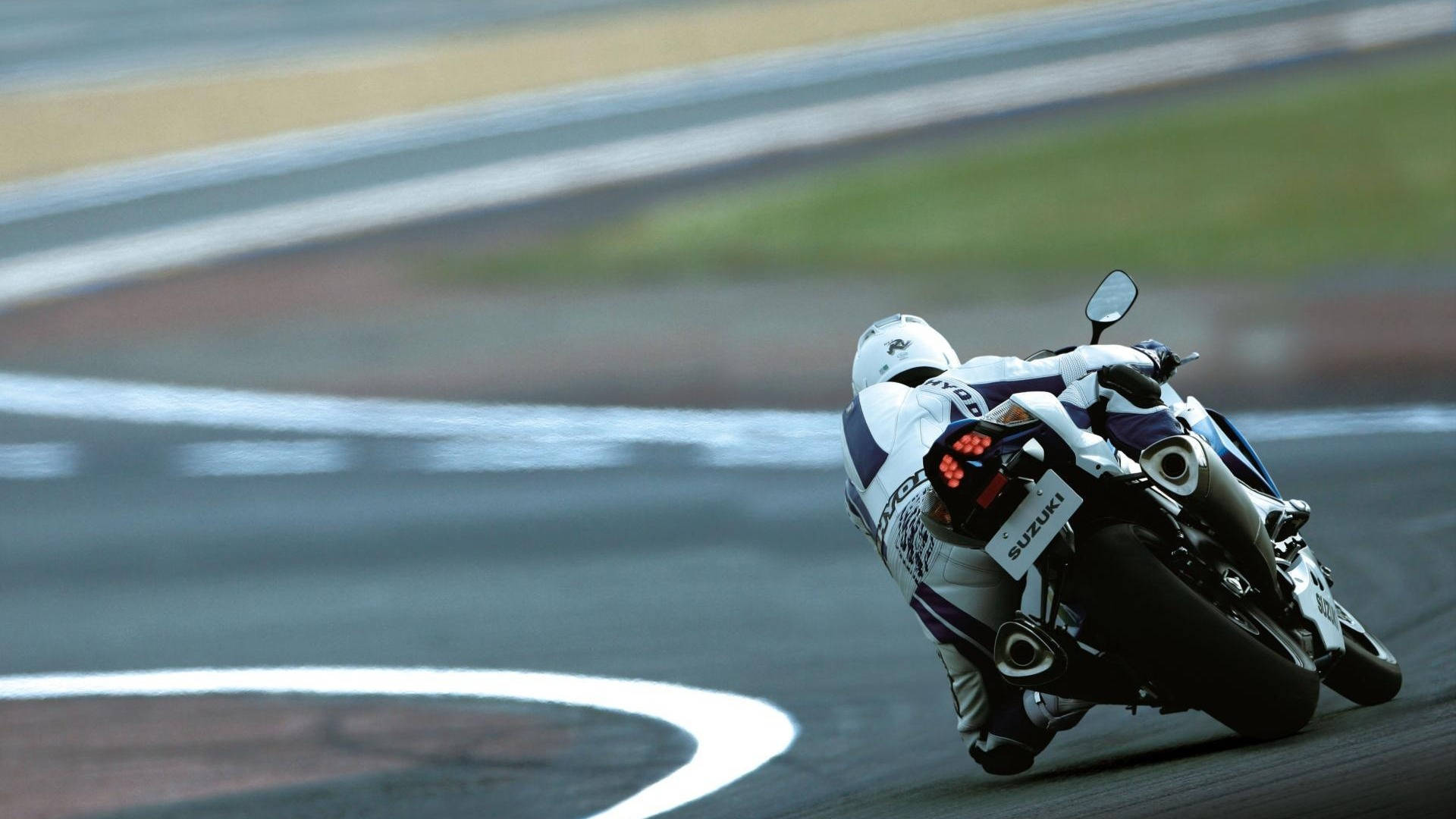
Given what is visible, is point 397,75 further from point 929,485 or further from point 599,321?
point 929,485

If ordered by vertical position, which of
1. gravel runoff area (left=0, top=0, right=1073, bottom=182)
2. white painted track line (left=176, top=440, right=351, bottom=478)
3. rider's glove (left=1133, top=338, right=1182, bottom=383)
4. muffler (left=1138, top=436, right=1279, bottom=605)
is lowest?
muffler (left=1138, top=436, right=1279, bottom=605)

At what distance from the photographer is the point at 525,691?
6957 millimetres

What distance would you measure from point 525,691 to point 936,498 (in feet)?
9.87

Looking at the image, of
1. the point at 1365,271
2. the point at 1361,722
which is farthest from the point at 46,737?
the point at 1365,271

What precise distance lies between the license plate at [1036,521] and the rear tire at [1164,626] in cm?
9

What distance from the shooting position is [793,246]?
1358 centimetres

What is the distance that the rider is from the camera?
441 centimetres

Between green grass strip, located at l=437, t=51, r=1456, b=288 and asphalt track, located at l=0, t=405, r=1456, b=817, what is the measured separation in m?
3.66

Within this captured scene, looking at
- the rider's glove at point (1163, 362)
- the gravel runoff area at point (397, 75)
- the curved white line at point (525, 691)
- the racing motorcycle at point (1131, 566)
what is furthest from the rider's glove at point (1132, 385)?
the gravel runoff area at point (397, 75)

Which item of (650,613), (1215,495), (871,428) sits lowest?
(1215,495)

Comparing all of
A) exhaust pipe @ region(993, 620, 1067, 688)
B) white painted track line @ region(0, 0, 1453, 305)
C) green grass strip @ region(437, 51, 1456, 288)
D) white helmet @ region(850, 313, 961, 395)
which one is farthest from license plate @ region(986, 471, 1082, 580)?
white painted track line @ region(0, 0, 1453, 305)

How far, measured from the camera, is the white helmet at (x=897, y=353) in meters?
5.32

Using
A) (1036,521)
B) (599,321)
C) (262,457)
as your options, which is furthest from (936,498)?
(599,321)

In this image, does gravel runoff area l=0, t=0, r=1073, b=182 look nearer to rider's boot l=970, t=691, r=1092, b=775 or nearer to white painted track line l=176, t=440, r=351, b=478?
white painted track line l=176, t=440, r=351, b=478
